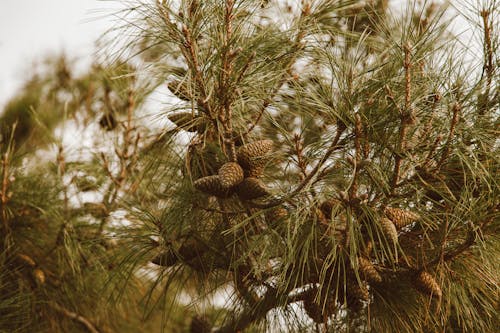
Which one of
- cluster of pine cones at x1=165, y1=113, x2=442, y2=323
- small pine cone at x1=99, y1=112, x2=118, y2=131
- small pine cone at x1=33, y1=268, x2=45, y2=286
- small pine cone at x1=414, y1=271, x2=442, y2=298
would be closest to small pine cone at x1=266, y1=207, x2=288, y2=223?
cluster of pine cones at x1=165, y1=113, x2=442, y2=323

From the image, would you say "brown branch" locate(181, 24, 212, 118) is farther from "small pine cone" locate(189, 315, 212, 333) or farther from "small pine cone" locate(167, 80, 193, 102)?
"small pine cone" locate(189, 315, 212, 333)

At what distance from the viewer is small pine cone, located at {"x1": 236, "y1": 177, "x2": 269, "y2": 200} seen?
1096 mm

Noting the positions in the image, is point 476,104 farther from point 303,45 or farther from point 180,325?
point 180,325

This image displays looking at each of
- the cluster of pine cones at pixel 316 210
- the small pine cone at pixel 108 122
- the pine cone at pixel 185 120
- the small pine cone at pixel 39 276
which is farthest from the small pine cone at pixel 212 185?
the small pine cone at pixel 108 122

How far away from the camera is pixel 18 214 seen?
1.69 metres

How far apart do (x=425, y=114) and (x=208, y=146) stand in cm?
41

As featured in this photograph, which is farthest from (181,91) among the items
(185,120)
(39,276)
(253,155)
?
(39,276)

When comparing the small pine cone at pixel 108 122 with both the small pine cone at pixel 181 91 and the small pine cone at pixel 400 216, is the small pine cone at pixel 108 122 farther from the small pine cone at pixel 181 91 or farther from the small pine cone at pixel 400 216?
the small pine cone at pixel 400 216

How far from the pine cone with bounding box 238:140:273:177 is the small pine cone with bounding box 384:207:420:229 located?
220mm

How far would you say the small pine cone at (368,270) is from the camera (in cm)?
110

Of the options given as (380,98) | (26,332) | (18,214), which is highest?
(380,98)

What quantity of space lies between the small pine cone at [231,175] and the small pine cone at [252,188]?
0.01 meters

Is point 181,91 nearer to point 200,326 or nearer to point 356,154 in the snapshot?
point 356,154

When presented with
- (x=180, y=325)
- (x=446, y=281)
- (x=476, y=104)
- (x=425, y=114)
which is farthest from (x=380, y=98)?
(x=180, y=325)
